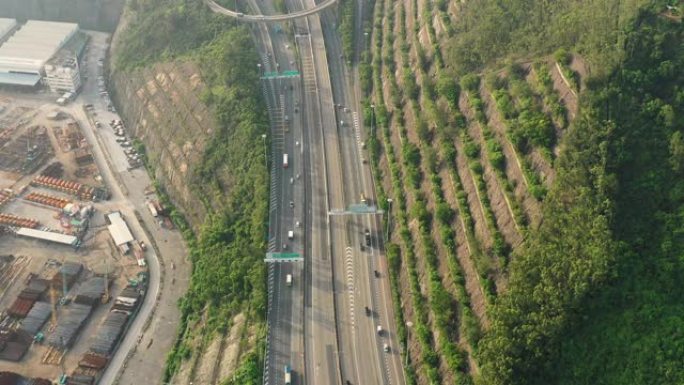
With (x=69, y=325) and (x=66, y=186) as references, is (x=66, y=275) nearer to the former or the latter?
(x=69, y=325)

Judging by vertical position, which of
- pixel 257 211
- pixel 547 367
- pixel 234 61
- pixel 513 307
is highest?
pixel 234 61

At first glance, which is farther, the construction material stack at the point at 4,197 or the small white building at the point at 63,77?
the small white building at the point at 63,77

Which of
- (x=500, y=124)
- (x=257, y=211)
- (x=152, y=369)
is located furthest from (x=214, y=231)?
(x=500, y=124)

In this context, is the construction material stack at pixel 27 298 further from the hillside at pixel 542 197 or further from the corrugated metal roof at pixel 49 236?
the hillside at pixel 542 197

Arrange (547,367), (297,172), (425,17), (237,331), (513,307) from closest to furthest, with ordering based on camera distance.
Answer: (547,367)
(513,307)
(237,331)
(297,172)
(425,17)

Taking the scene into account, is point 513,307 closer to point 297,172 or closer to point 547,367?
point 547,367

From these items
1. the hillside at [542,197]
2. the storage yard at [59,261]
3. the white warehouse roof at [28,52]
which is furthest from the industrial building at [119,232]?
the white warehouse roof at [28,52]
